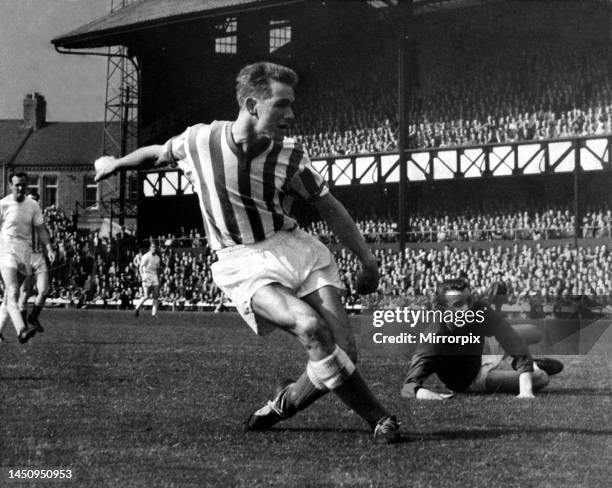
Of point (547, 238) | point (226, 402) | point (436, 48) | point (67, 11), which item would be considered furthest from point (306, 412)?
point (436, 48)

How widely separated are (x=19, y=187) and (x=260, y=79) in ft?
27.4

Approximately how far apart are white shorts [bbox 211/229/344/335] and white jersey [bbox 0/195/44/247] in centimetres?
820

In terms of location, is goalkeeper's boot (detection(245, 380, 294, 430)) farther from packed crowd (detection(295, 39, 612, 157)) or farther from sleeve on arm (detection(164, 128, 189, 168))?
packed crowd (detection(295, 39, 612, 157))

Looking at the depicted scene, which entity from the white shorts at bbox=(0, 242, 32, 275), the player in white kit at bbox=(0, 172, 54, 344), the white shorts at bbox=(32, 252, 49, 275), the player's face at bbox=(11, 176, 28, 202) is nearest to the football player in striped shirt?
A: the player's face at bbox=(11, 176, 28, 202)

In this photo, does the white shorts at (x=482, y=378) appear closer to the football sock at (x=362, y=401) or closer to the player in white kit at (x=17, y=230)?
the football sock at (x=362, y=401)

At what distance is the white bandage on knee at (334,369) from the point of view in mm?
5695

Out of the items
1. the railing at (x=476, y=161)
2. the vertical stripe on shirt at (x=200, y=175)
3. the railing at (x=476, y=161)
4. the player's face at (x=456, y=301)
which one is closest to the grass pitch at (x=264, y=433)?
the player's face at (x=456, y=301)

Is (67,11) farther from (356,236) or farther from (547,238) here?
(547,238)

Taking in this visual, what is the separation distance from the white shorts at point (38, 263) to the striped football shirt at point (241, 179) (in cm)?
843

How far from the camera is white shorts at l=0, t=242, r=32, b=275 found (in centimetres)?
1345

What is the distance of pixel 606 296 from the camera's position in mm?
24828

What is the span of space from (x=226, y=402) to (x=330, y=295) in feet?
7.30

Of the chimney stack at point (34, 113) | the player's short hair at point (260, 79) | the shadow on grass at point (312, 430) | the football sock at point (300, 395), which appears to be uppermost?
the chimney stack at point (34, 113)

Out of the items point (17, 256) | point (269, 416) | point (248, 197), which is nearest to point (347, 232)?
point (248, 197)
